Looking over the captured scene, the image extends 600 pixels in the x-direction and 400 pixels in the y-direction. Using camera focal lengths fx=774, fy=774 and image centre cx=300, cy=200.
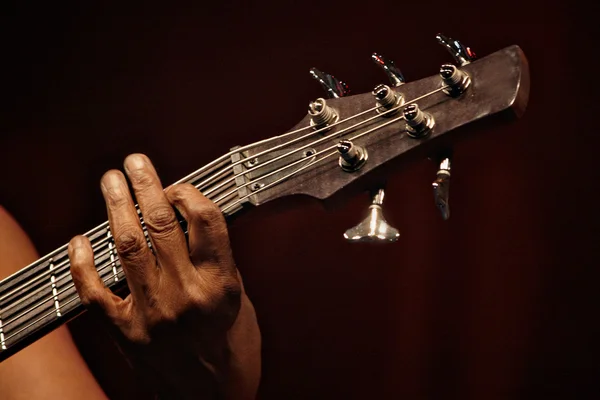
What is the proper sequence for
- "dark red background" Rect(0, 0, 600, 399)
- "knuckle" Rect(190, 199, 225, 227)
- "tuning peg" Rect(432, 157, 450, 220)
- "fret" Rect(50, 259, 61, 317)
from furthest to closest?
"dark red background" Rect(0, 0, 600, 399)
"fret" Rect(50, 259, 61, 317)
"knuckle" Rect(190, 199, 225, 227)
"tuning peg" Rect(432, 157, 450, 220)

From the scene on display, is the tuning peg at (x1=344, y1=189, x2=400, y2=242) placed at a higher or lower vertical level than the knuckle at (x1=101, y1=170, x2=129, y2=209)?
lower

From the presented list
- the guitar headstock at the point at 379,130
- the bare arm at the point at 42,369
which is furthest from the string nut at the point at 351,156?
the bare arm at the point at 42,369

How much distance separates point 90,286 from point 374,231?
366 mm

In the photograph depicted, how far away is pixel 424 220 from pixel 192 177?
446mm

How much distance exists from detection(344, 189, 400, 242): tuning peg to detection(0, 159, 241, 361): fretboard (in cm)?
18

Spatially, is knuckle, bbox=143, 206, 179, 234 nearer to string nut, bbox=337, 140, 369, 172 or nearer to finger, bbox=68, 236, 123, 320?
finger, bbox=68, 236, 123, 320

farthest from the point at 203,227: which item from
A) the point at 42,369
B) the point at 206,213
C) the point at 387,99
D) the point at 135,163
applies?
the point at 42,369

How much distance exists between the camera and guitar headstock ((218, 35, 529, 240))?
78cm

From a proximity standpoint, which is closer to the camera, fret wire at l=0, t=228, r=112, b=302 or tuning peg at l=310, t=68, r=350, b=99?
tuning peg at l=310, t=68, r=350, b=99

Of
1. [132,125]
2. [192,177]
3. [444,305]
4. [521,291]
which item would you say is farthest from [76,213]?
[521,291]

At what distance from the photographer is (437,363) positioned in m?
1.27

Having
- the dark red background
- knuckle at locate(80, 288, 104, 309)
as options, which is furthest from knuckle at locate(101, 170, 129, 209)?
the dark red background

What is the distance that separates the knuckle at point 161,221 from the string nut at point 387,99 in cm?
27

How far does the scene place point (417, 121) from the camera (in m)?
0.79
